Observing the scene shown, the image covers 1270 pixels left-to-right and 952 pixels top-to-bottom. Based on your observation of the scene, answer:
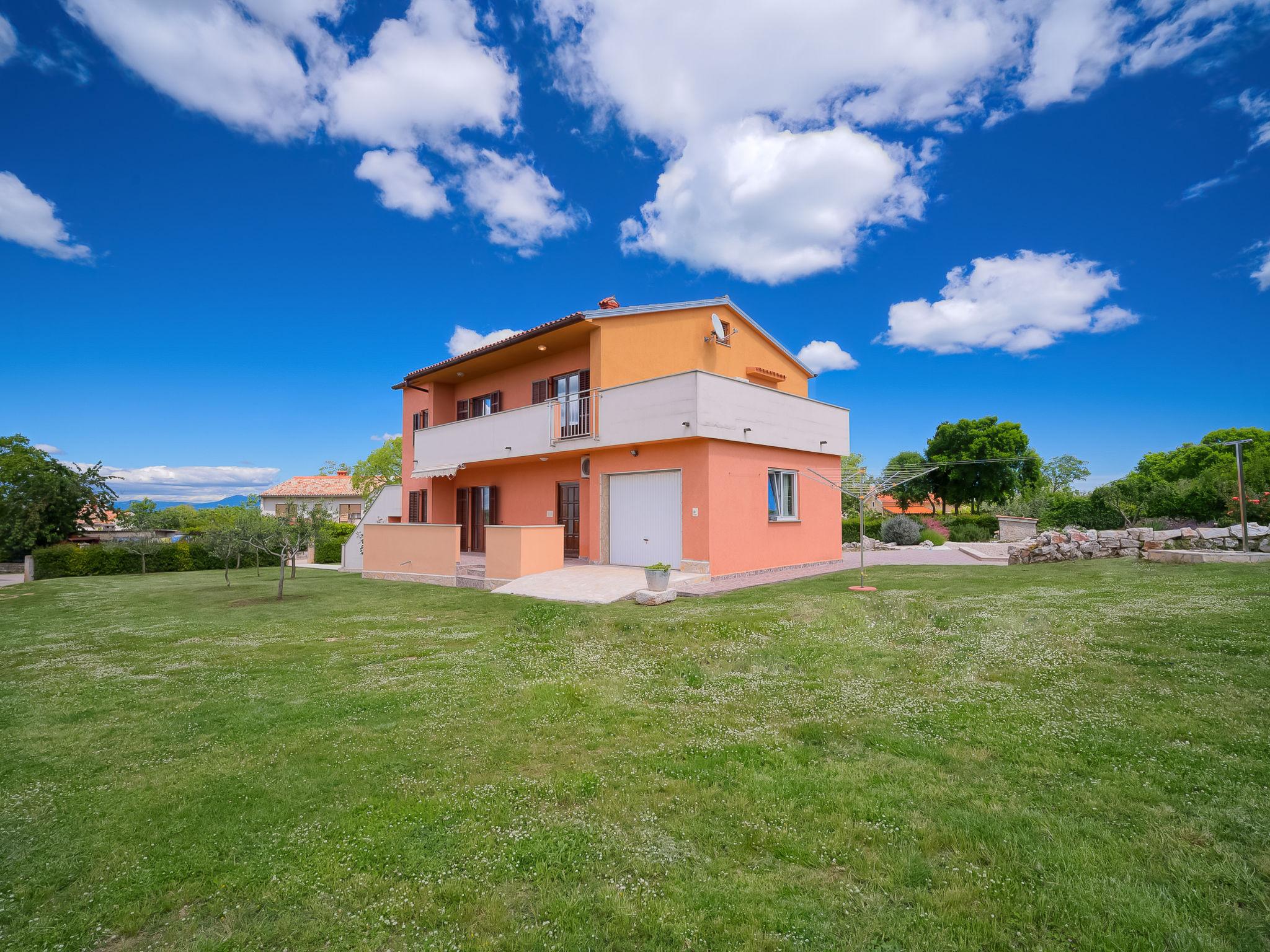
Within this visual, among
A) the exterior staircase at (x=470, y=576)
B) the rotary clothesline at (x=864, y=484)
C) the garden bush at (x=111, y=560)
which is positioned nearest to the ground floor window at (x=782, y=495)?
the rotary clothesline at (x=864, y=484)

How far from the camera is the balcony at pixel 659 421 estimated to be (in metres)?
16.5

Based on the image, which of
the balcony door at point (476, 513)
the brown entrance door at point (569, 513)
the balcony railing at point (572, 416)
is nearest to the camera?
the balcony railing at point (572, 416)

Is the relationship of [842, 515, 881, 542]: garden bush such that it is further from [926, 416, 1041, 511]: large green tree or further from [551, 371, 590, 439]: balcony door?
[551, 371, 590, 439]: balcony door

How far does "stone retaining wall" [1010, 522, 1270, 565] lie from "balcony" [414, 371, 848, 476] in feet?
23.4

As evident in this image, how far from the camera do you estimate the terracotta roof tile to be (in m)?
68.6

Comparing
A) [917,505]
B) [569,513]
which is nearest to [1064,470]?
[917,505]

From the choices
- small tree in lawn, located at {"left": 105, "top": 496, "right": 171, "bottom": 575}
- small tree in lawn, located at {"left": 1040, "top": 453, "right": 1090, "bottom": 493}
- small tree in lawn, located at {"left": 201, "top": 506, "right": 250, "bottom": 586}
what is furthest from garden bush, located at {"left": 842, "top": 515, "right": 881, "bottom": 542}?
small tree in lawn, located at {"left": 1040, "top": 453, "right": 1090, "bottom": 493}

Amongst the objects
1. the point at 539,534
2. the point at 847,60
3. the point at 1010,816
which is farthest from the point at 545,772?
the point at 847,60

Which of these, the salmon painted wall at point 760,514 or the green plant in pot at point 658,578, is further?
the salmon painted wall at point 760,514

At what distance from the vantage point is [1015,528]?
34844mm

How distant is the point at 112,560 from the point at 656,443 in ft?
97.6

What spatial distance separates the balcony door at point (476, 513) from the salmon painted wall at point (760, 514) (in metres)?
11.9

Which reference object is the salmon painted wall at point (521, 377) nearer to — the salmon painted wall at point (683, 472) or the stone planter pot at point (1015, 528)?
the salmon painted wall at point (683, 472)

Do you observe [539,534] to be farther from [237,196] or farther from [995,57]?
[995,57]
